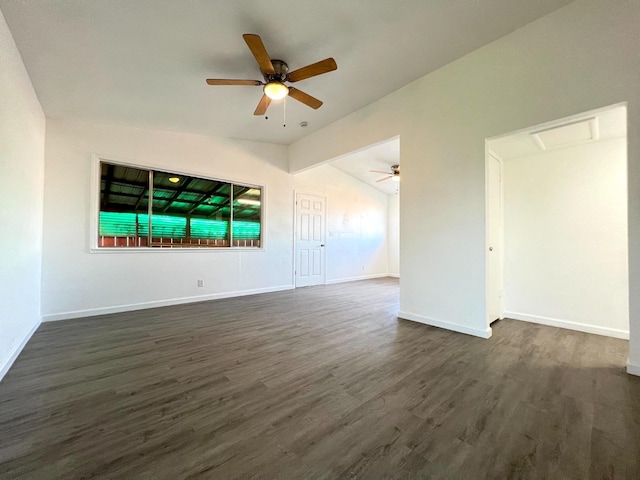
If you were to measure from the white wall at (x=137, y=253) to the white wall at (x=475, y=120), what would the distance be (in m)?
2.30

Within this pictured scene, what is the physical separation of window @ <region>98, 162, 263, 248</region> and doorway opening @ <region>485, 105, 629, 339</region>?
4.11m

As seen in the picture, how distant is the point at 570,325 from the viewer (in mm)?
3094

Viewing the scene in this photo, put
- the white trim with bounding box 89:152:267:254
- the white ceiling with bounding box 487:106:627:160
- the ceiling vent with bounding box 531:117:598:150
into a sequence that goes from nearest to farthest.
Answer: the white ceiling with bounding box 487:106:627:160 < the ceiling vent with bounding box 531:117:598:150 < the white trim with bounding box 89:152:267:254

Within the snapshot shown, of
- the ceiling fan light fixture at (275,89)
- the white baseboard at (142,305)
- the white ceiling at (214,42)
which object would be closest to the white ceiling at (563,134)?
the white ceiling at (214,42)

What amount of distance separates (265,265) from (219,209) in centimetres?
143

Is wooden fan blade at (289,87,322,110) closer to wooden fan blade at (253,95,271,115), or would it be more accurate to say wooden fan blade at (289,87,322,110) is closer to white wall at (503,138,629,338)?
wooden fan blade at (253,95,271,115)

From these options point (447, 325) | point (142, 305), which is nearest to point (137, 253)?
point (142, 305)

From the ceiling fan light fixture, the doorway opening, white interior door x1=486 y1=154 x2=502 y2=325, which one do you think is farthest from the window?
the doorway opening

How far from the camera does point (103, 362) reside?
2211 mm

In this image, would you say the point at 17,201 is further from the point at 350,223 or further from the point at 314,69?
the point at 350,223

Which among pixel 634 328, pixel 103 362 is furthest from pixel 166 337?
pixel 634 328

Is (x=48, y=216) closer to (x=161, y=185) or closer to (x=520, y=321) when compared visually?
(x=161, y=185)

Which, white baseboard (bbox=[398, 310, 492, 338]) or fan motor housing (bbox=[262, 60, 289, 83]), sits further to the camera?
white baseboard (bbox=[398, 310, 492, 338])

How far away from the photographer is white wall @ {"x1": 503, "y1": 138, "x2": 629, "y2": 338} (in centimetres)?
285
